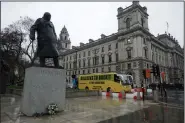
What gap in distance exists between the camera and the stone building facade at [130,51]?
42000 mm

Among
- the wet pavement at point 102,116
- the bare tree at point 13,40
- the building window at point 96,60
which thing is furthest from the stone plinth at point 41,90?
the building window at point 96,60

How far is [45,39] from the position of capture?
23.5 feet

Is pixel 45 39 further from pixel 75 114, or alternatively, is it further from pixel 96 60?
pixel 96 60

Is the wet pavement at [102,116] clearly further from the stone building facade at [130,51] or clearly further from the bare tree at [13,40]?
the stone building facade at [130,51]

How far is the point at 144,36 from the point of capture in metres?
44.2

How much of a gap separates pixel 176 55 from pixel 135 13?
128ft

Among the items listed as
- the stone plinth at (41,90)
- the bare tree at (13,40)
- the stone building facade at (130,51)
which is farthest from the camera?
the stone building facade at (130,51)

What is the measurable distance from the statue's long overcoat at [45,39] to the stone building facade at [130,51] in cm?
3171

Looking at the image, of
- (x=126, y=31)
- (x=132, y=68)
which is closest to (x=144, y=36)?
(x=126, y=31)

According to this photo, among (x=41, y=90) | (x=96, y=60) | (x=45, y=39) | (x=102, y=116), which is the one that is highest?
(x=96, y=60)

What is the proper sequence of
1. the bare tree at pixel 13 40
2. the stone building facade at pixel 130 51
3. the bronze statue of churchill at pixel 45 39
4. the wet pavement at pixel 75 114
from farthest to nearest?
the stone building facade at pixel 130 51 → the bare tree at pixel 13 40 → the bronze statue of churchill at pixel 45 39 → the wet pavement at pixel 75 114

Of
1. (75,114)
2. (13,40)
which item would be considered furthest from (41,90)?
(13,40)

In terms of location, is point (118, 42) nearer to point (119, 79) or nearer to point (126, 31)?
point (126, 31)

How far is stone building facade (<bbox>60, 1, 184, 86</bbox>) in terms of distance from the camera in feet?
138
